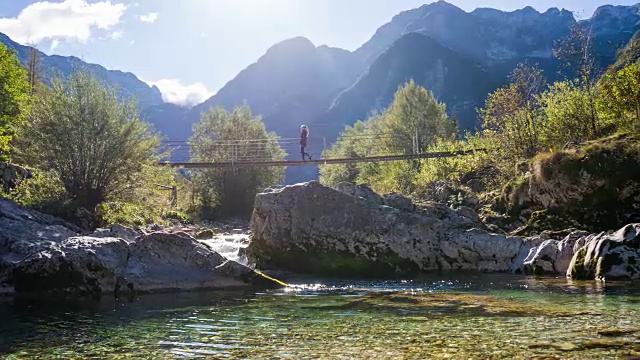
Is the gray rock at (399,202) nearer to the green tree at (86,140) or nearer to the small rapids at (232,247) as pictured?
the small rapids at (232,247)

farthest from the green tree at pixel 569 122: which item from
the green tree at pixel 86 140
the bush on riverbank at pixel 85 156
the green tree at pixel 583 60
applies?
the green tree at pixel 86 140

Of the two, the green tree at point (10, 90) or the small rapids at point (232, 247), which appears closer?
the small rapids at point (232, 247)

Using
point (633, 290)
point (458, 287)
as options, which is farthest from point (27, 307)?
point (633, 290)

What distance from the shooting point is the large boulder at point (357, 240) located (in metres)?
16.1

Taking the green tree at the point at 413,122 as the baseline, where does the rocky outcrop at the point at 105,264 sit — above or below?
below

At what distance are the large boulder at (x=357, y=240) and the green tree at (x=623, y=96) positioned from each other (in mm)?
10175

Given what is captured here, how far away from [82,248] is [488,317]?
8806 mm

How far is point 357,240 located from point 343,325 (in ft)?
28.9

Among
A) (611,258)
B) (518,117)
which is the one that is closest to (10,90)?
(518,117)

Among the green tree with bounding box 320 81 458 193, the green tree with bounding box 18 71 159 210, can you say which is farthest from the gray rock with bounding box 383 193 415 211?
the green tree with bounding box 320 81 458 193

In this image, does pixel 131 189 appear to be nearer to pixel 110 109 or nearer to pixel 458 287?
pixel 110 109

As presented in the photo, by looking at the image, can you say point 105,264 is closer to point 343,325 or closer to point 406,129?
point 343,325

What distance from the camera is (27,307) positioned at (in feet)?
31.5

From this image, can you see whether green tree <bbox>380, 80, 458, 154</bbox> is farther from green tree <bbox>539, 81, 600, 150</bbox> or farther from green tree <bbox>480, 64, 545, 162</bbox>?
green tree <bbox>539, 81, 600, 150</bbox>
